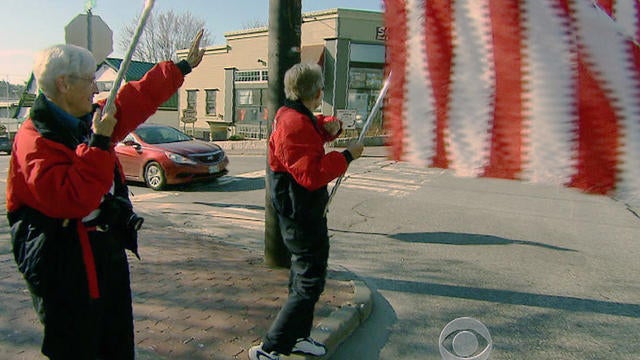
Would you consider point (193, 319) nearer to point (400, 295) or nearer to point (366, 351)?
point (366, 351)

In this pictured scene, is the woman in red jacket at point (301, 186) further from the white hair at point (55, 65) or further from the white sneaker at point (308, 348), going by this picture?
the white hair at point (55, 65)

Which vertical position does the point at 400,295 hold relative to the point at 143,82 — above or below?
below

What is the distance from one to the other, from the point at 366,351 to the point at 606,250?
4.34 meters

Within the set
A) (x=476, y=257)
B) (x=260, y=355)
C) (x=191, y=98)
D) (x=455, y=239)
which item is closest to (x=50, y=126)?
(x=260, y=355)

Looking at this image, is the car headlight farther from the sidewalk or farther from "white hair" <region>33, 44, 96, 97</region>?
"white hair" <region>33, 44, 96, 97</region>

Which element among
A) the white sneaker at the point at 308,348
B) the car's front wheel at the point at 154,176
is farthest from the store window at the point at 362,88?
the white sneaker at the point at 308,348

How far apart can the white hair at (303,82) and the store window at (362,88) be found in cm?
2223

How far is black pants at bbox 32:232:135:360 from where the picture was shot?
209cm

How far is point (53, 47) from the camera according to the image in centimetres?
210

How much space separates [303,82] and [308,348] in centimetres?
176

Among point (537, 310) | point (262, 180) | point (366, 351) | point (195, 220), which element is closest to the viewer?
point (366, 351)

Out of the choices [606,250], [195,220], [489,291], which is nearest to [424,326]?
[489,291]

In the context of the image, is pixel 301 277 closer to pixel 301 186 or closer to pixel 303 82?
pixel 301 186

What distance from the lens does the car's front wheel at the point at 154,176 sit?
10.8m
